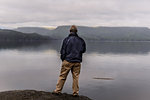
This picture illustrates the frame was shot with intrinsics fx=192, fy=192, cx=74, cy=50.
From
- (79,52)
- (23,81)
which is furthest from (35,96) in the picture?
(23,81)

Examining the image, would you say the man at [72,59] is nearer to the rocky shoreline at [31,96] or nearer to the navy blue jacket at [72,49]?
the navy blue jacket at [72,49]

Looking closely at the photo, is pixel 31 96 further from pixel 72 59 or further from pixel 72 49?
pixel 72 49

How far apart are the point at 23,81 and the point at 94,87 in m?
10.9

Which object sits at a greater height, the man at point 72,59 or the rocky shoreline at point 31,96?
the man at point 72,59

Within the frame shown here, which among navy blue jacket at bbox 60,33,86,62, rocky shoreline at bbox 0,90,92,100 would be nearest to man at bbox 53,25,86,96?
navy blue jacket at bbox 60,33,86,62

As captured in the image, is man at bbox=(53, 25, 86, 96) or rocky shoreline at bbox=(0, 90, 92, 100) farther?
man at bbox=(53, 25, 86, 96)

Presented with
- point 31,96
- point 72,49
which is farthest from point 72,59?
point 31,96

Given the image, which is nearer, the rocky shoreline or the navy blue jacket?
the rocky shoreline

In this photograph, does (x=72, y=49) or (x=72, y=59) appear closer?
(x=72, y=59)

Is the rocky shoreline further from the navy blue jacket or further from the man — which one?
the navy blue jacket

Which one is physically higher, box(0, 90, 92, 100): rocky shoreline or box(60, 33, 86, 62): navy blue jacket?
box(60, 33, 86, 62): navy blue jacket

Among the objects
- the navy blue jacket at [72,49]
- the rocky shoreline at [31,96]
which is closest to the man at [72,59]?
the navy blue jacket at [72,49]

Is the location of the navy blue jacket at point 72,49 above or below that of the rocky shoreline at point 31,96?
above

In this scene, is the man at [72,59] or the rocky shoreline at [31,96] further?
the man at [72,59]
